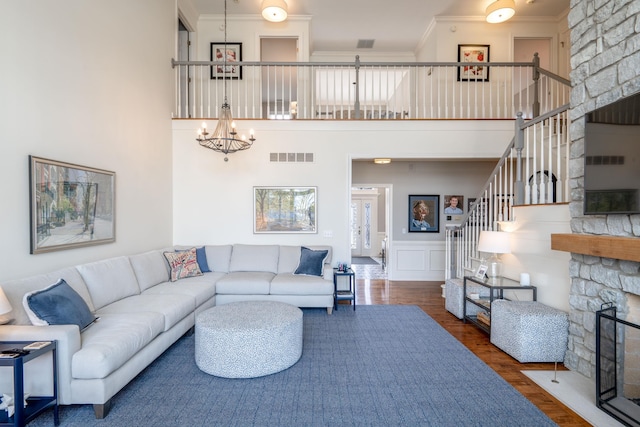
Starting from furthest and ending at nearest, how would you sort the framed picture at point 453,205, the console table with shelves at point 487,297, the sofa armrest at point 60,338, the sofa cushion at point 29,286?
the framed picture at point 453,205 < the console table with shelves at point 487,297 < the sofa cushion at point 29,286 < the sofa armrest at point 60,338

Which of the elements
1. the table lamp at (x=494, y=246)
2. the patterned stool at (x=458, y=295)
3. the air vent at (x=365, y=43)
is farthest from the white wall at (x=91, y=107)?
the table lamp at (x=494, y=246)

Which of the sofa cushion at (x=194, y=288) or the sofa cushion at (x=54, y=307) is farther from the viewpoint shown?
the sofa cushion at (x=194, y=288)

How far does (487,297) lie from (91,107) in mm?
5117

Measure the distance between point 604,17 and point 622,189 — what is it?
1473 millimetres

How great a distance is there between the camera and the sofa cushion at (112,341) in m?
2.12

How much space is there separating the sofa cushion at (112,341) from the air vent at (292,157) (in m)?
3.20

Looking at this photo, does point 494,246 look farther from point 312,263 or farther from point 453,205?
point 453,205

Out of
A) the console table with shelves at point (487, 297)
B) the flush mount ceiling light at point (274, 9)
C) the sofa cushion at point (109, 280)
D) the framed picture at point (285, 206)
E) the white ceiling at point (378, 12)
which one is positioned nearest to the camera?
the sofa cushion at point (109, 280)

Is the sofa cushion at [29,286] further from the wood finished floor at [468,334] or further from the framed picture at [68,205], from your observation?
the wood finished floor at [468,334]

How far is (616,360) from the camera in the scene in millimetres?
2402

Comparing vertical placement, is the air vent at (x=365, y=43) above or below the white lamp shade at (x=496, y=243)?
above

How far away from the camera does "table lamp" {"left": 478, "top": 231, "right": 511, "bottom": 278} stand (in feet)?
12.3

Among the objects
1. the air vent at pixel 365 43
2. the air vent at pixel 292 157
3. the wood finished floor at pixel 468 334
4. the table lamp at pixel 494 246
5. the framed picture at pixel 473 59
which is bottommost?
the wood finished floor at pixel 468 334

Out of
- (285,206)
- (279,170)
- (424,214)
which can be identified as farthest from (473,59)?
(285,206)
